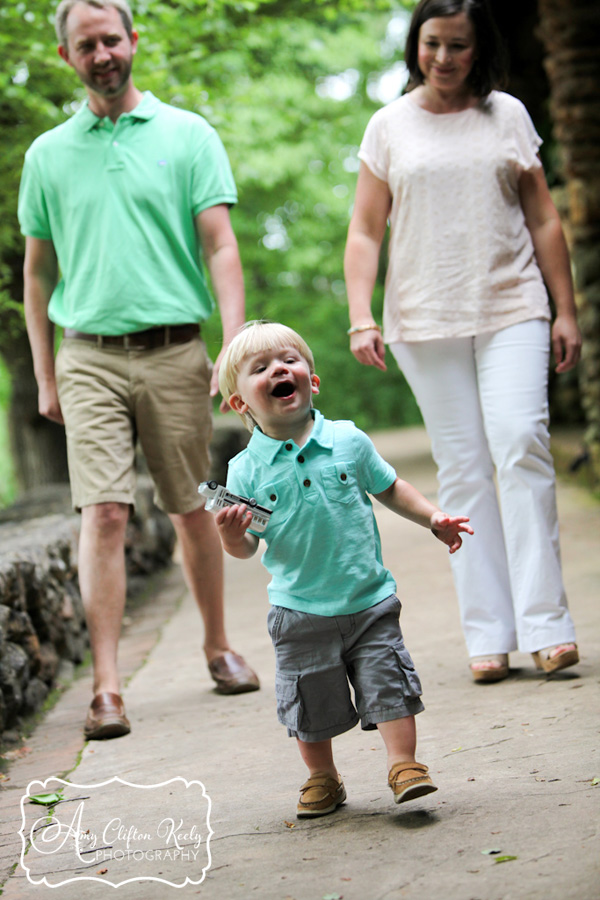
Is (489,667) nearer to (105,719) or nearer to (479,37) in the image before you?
(105,719)

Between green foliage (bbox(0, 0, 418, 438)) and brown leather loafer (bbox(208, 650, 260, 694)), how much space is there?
1.20 metres

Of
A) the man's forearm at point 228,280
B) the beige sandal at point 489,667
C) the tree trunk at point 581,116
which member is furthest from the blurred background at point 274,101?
the beige sandal at point 489,667

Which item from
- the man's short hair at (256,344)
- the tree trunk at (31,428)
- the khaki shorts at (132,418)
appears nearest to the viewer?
the man's short hair at (256,344)

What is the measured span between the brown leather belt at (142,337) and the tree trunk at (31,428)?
4.61m

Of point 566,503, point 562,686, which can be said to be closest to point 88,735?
point 562,686

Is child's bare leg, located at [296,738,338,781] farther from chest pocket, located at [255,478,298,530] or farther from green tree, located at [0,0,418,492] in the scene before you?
green tree, located at [0,0,418,492]

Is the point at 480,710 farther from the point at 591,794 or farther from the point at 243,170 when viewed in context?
the point at 243,170

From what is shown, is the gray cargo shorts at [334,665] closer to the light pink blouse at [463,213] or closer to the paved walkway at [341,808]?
the paved walkway at [341,808]

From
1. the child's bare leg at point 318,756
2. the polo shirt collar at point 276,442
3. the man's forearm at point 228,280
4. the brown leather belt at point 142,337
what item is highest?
the man's forearm at point 228,280

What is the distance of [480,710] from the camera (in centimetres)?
291

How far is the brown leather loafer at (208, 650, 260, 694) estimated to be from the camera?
3566mm

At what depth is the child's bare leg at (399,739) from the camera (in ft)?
7.25

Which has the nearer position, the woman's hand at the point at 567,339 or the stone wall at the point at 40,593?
the woman's hand at the point at 567,339

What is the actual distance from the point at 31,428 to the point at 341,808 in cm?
622
